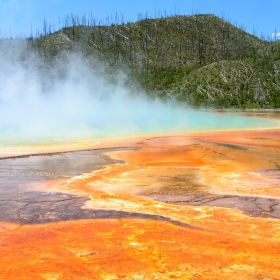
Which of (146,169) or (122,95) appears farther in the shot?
(122,95)

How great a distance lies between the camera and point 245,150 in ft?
34.7

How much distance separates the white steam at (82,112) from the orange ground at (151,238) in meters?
7.54

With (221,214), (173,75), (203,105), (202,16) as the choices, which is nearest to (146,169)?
(221,214)

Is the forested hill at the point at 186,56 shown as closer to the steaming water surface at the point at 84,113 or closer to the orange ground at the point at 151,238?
the steaming water surface at the point at 84,113

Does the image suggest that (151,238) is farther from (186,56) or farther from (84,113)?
(186,56)

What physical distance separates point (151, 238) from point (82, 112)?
23.6 meters

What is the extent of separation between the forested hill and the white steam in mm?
3926

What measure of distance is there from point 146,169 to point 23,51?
188 ft

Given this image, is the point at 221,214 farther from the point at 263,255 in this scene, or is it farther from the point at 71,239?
the point at 71,239

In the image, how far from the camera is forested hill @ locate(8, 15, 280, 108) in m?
40.7

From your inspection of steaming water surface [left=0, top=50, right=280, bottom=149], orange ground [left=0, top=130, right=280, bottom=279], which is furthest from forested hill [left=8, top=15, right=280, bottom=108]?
orange ground [left=0, top=130, right=280, bottom=279]

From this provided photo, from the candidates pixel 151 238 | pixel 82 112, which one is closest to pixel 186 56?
pixel 82 112

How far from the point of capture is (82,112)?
27172 mm

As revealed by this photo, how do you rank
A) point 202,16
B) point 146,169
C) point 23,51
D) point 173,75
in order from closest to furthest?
point 146,169 < point 173,75 < point 23,51 < point 202,16
